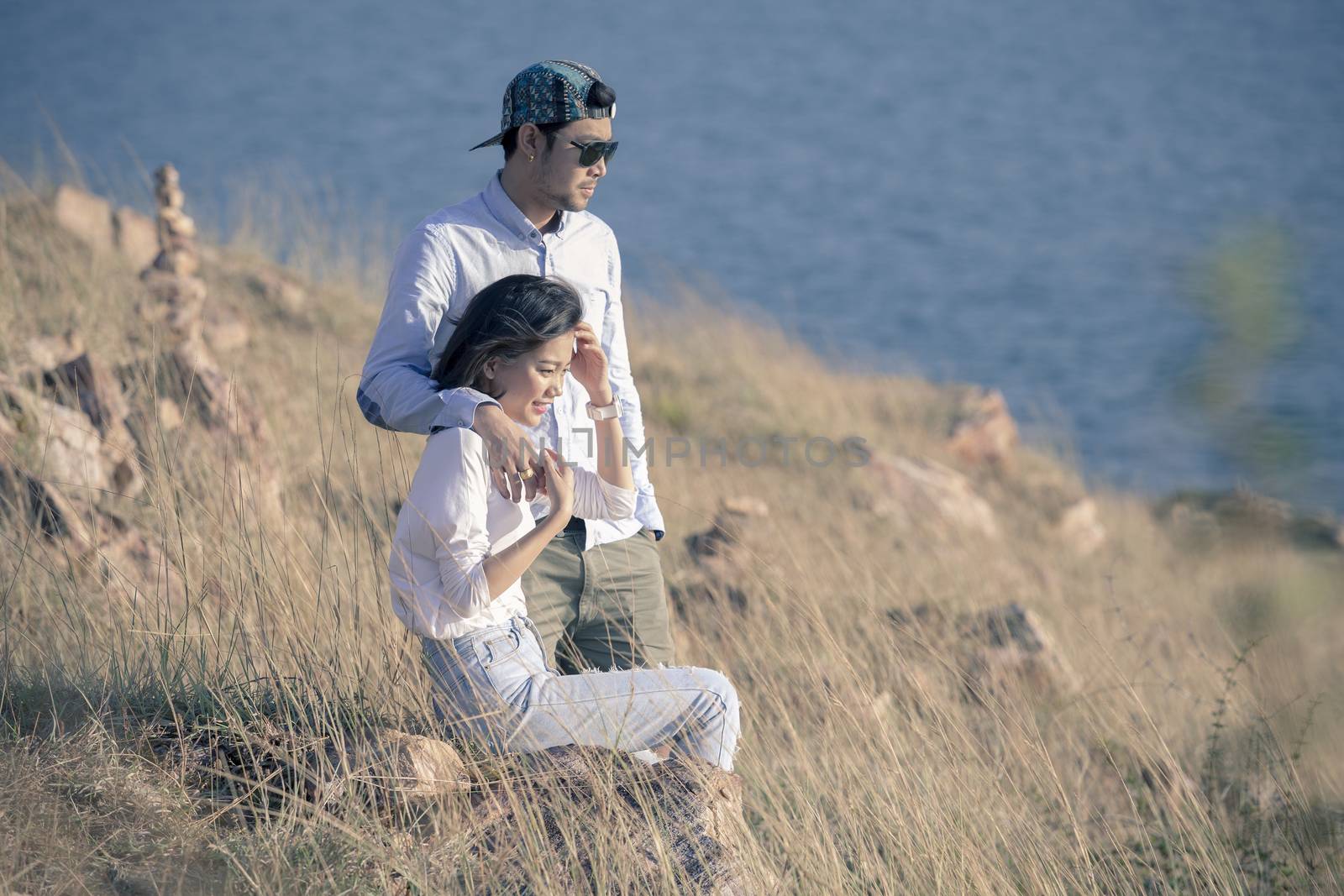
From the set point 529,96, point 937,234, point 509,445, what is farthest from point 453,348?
point 937,234

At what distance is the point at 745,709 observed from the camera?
10.5 feet

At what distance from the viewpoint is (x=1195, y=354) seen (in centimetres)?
85

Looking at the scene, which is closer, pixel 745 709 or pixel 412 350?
pixel 412 350

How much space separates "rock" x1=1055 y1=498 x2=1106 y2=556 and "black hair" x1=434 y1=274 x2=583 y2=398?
6508 mm

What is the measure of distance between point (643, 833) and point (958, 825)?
30.8 inches

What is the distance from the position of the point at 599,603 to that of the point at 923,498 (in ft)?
16.7

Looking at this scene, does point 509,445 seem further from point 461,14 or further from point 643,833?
point 461,14

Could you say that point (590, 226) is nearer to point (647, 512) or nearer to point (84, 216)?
point (647, 512)

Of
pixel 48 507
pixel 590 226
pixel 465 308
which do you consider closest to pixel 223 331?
pixel 48 507

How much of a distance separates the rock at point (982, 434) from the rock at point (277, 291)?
16.6 ft

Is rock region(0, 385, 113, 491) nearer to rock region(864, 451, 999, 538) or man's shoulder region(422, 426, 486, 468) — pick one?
man's shoulder region(422, 426, 486, 468)

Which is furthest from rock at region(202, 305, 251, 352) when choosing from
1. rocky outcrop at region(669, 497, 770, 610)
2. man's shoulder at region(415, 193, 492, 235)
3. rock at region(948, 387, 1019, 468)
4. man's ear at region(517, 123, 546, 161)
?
rock at region(948, 387, 1019, 468)

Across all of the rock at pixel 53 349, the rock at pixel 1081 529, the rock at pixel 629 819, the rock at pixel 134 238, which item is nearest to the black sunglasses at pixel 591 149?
the rock at pixel 629 819

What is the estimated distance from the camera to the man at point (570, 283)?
271cm
